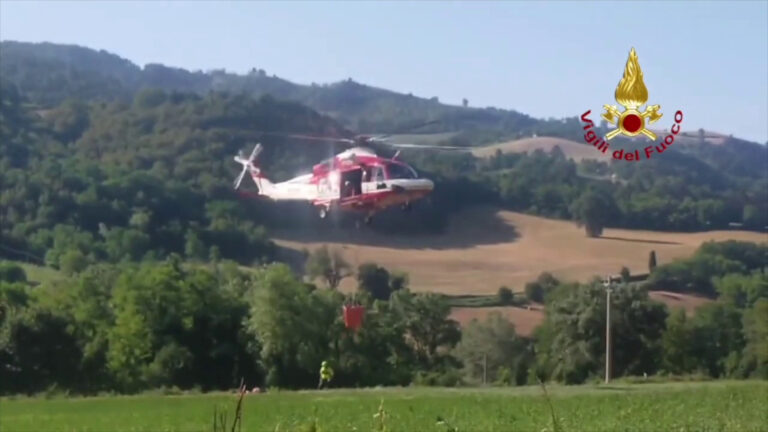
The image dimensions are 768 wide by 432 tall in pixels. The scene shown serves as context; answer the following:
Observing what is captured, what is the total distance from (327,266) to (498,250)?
7.94 metres

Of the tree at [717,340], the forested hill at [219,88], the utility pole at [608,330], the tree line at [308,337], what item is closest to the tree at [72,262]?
the tree line at [308,337]

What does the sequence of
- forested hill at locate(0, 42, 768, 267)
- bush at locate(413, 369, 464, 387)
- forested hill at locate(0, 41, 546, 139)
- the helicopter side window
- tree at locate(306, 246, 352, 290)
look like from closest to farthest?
the helicopter side window
bush at locate(413, 369, 464, 387)
tree at locate(306, 246, 352, 290)
forested hill at locate(0, 42, 768, 267)
forested hill at locate(0, 41, 546, 139)

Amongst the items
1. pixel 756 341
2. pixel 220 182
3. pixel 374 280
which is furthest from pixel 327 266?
pixel 756 341

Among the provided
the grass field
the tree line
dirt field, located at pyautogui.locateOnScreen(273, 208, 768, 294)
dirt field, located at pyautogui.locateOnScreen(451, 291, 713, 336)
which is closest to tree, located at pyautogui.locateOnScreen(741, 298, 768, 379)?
the tree line

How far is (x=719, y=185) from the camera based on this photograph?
186ft

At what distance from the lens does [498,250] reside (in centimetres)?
5359

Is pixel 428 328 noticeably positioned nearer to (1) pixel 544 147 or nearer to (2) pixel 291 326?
(2) pixel 291 326

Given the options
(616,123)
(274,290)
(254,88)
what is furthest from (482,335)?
(254,88)

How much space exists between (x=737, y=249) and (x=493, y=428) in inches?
1570

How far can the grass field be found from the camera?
16031mm

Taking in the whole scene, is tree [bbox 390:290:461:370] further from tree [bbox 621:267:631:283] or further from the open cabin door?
the open cabin door

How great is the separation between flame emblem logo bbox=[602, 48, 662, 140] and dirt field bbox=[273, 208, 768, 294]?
43445 millimetres

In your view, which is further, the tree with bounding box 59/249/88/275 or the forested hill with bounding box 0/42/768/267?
the forested hill with bounding box 0/42/768/267

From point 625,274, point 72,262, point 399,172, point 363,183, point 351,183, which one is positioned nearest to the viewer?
point 363,183
